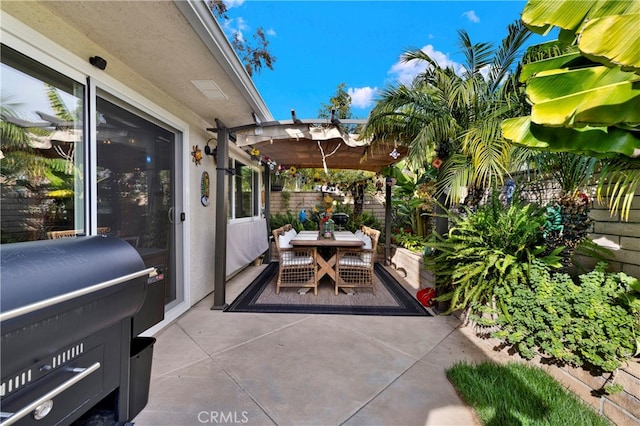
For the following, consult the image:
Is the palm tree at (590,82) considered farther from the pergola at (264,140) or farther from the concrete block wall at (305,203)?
the concrete block wall at (305,203)

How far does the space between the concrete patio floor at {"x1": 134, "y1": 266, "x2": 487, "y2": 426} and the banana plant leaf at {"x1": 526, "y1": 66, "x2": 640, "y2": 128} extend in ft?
6.34

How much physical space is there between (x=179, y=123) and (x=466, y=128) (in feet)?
12.1

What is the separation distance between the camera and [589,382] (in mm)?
1953

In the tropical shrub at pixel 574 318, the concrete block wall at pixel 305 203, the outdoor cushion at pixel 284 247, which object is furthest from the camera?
the concrete block wall at pixel 305 203

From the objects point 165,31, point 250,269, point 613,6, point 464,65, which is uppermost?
point 464,65

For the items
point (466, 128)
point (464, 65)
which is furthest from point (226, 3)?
point (466, 128)

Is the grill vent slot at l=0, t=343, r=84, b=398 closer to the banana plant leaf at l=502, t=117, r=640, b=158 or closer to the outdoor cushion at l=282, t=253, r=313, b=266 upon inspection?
the banana plant leaf at l=502, t=117, r=640, b=158

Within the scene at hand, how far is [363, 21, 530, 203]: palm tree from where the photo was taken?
9.66 ft

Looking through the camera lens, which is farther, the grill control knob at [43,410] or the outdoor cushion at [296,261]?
the outdoor cushion at [296,261]

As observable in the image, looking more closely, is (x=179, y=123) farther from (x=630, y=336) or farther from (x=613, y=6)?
(x=630, y=336)

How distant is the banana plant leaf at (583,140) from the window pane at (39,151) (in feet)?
10.5

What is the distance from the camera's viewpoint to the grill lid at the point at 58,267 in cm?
68

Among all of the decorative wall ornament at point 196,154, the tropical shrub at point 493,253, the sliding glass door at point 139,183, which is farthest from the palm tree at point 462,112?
the sliding glass door at point 139,183

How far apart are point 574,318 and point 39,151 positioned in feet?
13.4
